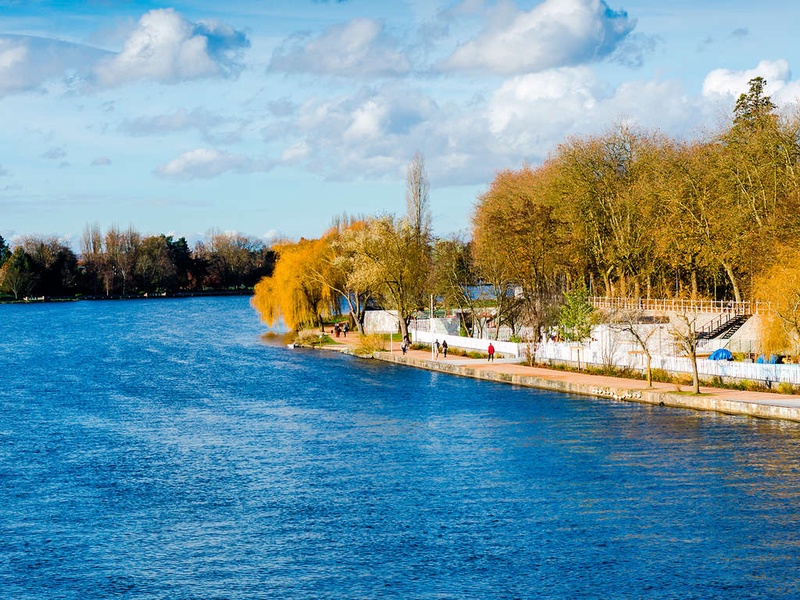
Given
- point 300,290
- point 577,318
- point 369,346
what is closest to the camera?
point 577,318

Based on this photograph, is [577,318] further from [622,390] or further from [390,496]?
[390,496]

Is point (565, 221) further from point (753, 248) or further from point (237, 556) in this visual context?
point (237, 556)

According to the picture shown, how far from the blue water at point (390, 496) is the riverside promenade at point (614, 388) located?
51.0 inches

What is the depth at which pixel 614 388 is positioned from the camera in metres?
50.8

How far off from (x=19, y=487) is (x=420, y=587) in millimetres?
17365

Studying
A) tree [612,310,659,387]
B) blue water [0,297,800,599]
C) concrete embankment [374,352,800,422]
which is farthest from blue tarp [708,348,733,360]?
blue water [0,297,800,599]

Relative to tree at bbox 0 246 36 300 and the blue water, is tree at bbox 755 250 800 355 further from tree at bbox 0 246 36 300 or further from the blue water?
tree at bbox 0 246 36 300

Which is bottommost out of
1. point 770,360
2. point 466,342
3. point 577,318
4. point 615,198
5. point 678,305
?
point 770,360

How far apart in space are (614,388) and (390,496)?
2159 cm

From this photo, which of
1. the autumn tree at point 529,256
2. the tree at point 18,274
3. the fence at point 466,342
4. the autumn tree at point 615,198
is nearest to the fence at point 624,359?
the fence at point 466,342

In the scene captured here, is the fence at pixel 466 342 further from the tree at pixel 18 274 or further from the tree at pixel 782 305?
the tree at pixel 18 274

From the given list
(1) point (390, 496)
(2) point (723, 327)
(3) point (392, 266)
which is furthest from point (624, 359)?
(1) point (390, 496)

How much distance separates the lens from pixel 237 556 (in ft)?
87.3

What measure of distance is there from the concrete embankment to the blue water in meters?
1.27
